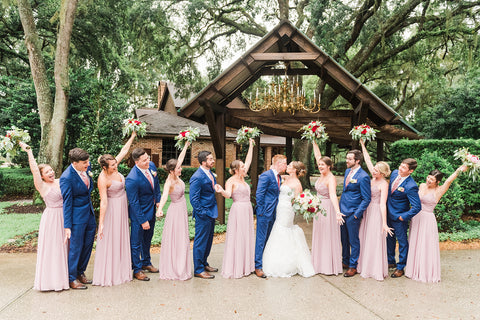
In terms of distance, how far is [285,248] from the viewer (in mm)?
5406

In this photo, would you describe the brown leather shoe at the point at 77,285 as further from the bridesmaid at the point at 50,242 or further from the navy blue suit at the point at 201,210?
the navy blue suit at the point at 201,210

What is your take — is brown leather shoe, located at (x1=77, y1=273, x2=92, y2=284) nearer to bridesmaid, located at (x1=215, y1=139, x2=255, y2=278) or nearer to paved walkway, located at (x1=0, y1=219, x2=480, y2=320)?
paved walkway, located at (x1=0, y1=219, x2=480, y2=320)

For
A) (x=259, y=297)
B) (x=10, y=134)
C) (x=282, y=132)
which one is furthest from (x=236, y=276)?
(x=282, y=132)

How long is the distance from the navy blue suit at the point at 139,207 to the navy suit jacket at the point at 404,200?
401 centimetres

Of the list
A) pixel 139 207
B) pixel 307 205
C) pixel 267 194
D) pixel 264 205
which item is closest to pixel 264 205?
pixel 264 205

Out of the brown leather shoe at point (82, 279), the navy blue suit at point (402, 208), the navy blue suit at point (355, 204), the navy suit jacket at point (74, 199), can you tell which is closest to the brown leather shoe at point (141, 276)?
the brown leather shoe at point (82, 279)

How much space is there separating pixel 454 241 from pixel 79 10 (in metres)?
14.9

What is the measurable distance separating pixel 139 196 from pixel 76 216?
94 centimetres

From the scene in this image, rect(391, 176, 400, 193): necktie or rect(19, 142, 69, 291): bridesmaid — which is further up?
rect(391, 176, 400, 193): necktie

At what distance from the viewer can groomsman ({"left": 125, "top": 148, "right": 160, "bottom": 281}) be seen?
500cm

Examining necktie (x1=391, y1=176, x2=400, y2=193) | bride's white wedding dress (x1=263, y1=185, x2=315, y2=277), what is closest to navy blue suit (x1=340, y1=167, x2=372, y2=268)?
necktie (x1=391, y1=176, x2=400, y2=193)

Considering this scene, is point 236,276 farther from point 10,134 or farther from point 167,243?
point 10,134

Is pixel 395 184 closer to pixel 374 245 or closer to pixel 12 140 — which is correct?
pixel 374 245

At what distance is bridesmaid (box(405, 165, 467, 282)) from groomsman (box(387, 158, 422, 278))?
0.12 m
